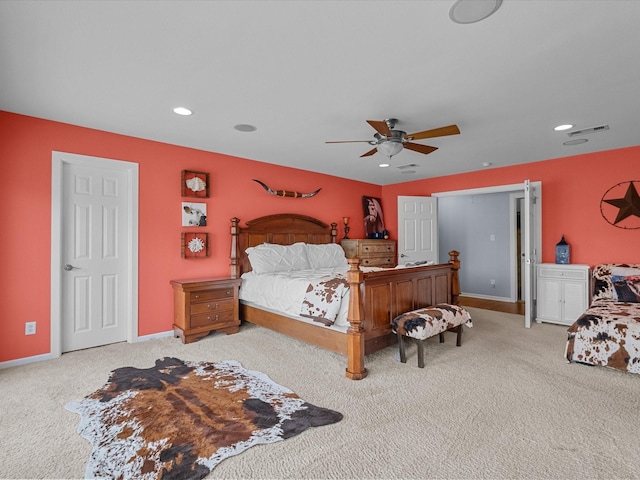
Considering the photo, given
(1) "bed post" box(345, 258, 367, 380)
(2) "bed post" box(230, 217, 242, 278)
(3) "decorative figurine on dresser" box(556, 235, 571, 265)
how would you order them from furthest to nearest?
(3) "decorative figurine on dresser" box(556, 235, 571, 265), (2) "bed post" box(230, 217, 242, 278), (1) "bed post" box(345, 258, 367, 380)

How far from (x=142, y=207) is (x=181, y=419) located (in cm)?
266

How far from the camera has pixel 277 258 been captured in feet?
15.7

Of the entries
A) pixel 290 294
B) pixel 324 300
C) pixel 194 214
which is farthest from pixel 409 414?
pixel 194 214

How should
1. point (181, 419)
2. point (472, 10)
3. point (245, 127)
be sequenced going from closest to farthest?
point (472, 10) < point (181, 419) < point (245, 127)

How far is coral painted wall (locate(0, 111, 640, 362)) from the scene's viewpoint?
128 inches

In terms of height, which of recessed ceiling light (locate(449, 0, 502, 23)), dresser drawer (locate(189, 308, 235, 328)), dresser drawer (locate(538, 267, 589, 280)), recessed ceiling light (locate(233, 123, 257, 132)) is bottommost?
dresser drawer (locate(189, 308, 235, 328))

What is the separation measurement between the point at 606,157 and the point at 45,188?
6.77m

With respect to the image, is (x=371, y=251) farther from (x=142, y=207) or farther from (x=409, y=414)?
(x=409, y=414)

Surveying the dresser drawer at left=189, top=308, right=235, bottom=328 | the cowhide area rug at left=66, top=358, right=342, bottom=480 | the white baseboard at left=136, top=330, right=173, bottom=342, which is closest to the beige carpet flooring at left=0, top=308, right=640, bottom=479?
the cowhide area rug at left=66, top=358, right=342, bottom=480

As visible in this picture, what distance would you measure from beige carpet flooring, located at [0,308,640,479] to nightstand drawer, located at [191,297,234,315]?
431 mm

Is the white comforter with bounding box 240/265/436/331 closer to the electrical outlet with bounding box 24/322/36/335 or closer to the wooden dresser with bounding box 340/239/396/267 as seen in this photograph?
the wooden dresser with bounding box 340/239/396/267

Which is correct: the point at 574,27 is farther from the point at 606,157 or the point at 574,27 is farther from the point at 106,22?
the point at 606,157

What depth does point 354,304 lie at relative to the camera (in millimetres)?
2994

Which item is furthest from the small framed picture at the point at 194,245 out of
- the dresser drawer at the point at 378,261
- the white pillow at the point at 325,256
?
the dresser drawer at the point at 378,261
